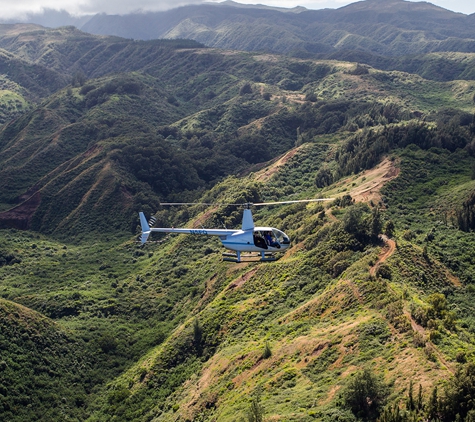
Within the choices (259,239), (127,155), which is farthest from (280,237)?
(127,155)

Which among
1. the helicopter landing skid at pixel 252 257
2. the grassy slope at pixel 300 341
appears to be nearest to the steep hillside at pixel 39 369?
the grassy slope at pixel 300 341

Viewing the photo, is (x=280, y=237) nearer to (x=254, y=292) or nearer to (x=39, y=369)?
(x=254, y=292)

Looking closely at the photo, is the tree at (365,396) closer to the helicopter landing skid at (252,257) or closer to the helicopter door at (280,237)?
the helicopter landing skid at (252,257)

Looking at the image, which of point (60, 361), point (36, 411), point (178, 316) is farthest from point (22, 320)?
point (178, 316)

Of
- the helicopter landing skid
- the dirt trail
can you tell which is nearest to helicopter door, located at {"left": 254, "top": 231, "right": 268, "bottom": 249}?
the helicopter landing skid

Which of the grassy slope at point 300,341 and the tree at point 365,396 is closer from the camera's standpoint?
the tree at point 365,396

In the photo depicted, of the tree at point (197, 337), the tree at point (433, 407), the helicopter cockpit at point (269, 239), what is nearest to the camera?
the tree at point (433, 407)
